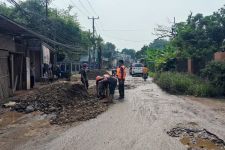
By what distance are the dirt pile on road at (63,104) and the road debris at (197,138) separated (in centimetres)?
353

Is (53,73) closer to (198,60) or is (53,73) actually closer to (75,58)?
(198,60)

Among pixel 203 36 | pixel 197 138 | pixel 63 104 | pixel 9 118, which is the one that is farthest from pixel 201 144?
pixel 203 36

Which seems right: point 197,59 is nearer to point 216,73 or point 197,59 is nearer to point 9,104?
point 216,73

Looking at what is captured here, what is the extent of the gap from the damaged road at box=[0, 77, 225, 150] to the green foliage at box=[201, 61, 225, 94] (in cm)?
551

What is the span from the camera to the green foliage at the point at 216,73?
18703mm

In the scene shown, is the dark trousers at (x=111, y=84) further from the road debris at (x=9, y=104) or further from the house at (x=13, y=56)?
the house at (x=13, y=56)

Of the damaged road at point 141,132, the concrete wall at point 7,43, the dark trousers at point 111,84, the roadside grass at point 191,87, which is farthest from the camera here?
the roadside grass at point 191,87

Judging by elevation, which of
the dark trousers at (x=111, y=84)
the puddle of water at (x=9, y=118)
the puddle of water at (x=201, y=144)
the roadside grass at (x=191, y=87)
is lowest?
the puddle of water at (x=9, y=118)

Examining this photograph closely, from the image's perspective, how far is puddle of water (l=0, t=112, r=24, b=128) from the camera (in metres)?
11.5

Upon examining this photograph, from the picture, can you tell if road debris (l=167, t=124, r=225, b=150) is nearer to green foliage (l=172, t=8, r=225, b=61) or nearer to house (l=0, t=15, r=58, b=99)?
house (l=0, t=15, r=58, b=99)

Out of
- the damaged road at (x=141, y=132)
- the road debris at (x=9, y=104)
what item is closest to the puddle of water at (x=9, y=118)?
the road debris at (x=9, y=104)

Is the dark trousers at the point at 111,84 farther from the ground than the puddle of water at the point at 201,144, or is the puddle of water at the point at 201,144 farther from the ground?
the dark trousers at the point at 111,84

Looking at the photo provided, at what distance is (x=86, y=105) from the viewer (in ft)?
47.4

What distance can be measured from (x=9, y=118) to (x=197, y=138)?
6.82 metres
